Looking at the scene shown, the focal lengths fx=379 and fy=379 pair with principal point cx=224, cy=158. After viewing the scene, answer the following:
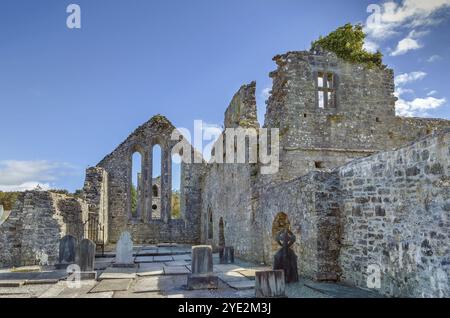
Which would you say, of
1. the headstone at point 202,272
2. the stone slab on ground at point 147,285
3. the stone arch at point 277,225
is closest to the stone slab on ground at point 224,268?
the stone arch at point 277,225

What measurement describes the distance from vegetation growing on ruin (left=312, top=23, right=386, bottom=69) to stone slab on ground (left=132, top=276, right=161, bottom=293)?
10763 millimetres

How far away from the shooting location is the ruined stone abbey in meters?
5.68

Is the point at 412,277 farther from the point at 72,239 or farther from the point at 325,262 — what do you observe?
the point at 72,239

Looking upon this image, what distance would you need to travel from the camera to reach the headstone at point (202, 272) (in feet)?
24.6

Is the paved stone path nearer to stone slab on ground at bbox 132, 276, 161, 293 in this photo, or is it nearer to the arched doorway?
stone slab on ground at bbox 132, 276, 161, 293

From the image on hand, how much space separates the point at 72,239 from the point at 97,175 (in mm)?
9258

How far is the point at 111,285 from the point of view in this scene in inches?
316

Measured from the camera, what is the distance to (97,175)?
64.7 ft

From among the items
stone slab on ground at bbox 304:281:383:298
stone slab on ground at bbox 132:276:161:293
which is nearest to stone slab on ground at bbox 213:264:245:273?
stone slab on ground at bbox 132:276:161:293

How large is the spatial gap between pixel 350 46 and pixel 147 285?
1237 centimetres

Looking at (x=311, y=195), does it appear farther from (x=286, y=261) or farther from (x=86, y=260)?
(x=86, y=260)

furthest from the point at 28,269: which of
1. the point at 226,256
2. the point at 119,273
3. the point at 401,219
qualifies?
the point at 401,219

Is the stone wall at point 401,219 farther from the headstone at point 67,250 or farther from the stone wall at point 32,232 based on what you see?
the stone wall at point 32,232
